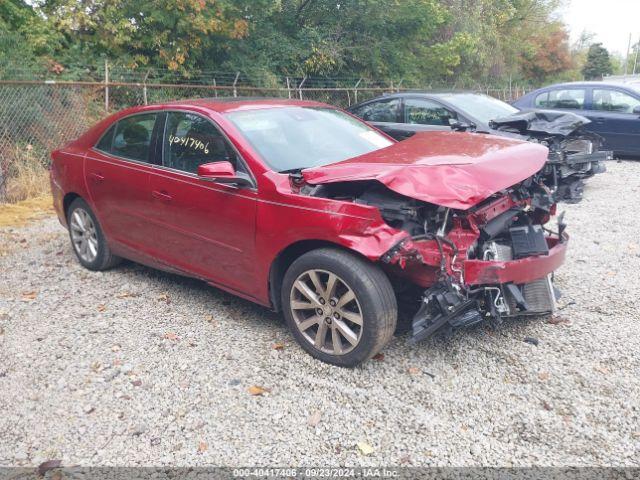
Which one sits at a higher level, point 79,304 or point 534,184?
point 534,184

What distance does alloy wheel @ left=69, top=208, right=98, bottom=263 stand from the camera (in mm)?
5264

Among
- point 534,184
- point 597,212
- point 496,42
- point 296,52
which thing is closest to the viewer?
point 534,184

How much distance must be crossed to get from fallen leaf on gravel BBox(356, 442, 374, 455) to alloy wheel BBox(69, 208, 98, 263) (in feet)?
11.4

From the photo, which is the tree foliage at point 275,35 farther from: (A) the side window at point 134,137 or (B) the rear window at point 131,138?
(A) the side window at point 134,137

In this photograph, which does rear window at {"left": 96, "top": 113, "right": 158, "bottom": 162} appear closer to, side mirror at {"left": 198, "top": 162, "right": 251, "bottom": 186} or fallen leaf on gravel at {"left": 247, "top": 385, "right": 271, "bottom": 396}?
side mirror at {"left": 198, "top": 162, "right": 251, "bottom": 186}

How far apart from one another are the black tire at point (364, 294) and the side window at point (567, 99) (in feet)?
29.3

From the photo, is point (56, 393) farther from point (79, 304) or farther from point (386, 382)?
point (386, 382)

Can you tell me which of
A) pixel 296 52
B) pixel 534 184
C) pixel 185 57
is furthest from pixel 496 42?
pixel 534 184

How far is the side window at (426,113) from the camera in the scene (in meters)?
A: 8.23

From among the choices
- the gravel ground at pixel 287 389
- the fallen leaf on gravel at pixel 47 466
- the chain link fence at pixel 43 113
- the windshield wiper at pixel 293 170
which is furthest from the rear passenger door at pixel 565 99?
the fallen leaf on gravel at pixel 47 466

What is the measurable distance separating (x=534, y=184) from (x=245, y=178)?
6.91ft

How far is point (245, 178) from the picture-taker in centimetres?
371

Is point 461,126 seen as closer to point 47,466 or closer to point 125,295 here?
point 125,295

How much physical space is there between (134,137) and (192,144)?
0.80 m
